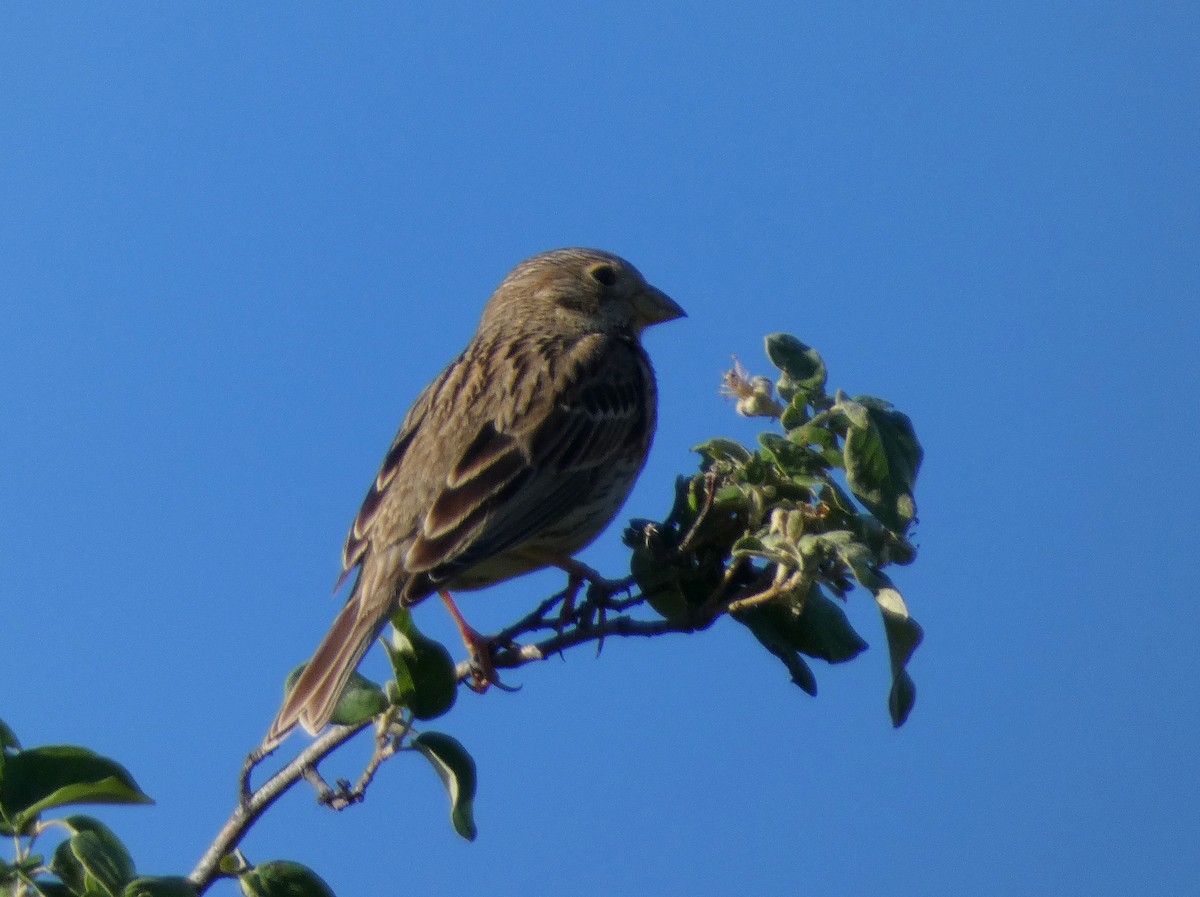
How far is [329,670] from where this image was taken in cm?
468

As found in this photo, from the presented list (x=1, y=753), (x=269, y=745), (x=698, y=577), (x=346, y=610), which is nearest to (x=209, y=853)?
(x=1, y=753)

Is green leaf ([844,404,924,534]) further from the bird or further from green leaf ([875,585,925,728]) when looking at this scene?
the bird

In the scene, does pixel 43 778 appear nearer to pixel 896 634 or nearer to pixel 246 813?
pixel 246 813

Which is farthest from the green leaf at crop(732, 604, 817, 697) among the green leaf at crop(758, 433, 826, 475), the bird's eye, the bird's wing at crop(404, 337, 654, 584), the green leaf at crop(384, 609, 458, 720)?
the bird's eye

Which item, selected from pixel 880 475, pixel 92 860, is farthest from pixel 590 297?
pixel 92 860

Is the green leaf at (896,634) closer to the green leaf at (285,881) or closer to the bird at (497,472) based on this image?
the green leaf at (285,881)

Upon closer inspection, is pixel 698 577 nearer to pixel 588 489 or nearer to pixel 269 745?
pixel 269 745

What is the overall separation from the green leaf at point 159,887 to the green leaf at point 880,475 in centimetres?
175

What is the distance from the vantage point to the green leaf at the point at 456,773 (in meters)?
3.50

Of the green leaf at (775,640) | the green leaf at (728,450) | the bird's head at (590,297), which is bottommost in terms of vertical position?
the green leaf at (775,640)

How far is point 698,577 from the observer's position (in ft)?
13.9

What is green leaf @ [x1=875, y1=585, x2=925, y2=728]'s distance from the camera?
139 inches

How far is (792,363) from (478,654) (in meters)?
2.11

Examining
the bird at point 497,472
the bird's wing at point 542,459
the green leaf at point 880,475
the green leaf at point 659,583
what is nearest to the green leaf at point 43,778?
the bird at point 497,472
